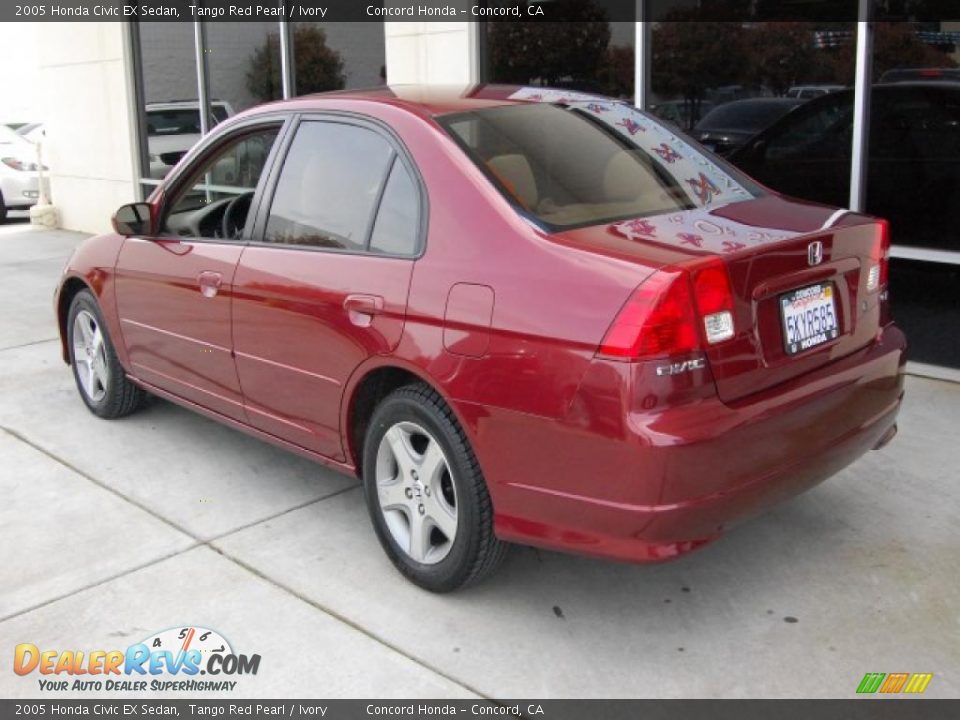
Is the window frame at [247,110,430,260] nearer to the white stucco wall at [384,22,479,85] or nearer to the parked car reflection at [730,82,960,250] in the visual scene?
the parked car reflection at [730,82,960,250]

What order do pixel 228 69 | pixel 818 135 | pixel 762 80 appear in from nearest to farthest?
pixel 818 135
pixel 762 80
pixel 228 69

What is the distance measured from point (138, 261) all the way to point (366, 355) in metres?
1.86

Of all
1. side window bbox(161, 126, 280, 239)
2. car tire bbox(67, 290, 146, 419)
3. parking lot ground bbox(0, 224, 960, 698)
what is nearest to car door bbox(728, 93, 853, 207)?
parking lot ground bbox(0, 224, 960, 698)

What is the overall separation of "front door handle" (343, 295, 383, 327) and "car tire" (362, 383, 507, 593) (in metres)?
0.28

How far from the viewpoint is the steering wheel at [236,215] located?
4.75 meters

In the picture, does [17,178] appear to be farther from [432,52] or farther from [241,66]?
[432,52]

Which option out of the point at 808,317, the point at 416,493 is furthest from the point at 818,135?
the point at 416,493

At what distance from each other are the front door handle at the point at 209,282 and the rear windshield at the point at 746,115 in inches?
154

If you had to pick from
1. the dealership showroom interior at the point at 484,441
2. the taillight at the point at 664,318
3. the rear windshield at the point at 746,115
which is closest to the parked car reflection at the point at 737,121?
the rear windshield at the point at 746,115

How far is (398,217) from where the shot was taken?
3783 millimetres

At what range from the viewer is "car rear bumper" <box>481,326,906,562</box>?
3014 mm

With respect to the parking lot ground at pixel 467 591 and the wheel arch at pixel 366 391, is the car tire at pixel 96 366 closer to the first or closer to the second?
the parking lot ground at pixel 467 591

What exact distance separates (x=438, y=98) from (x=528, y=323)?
4.43 feet

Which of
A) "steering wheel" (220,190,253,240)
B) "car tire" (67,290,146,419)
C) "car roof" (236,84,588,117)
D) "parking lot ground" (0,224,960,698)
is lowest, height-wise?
"parking lot ground" (0,224,960,698)
